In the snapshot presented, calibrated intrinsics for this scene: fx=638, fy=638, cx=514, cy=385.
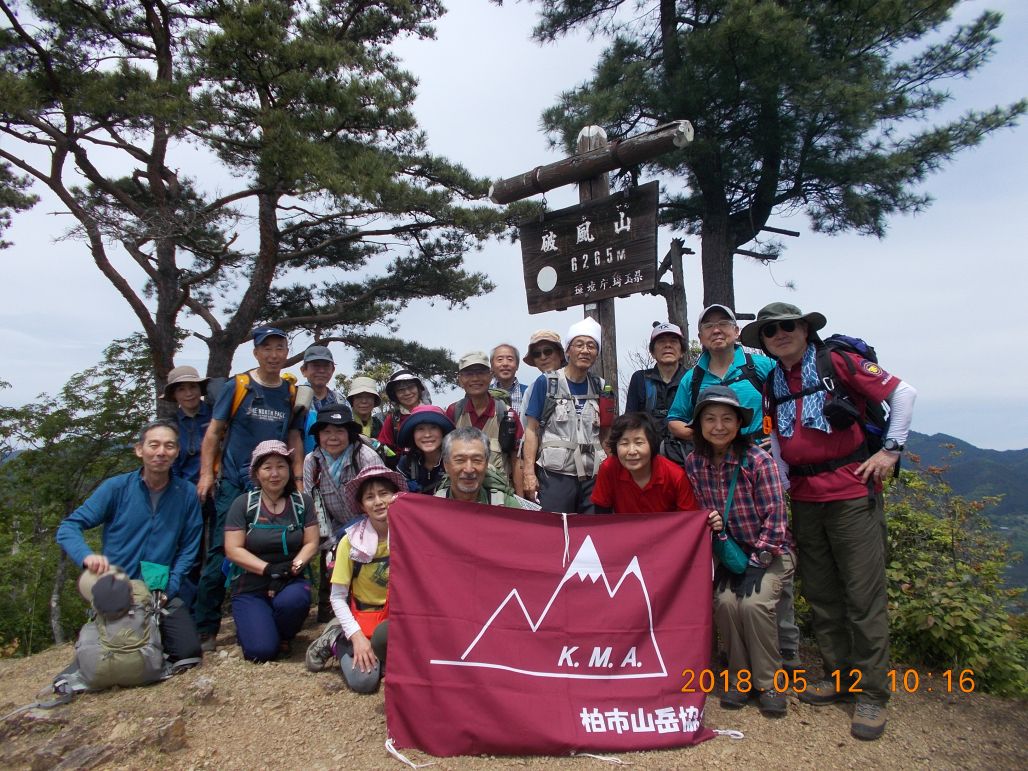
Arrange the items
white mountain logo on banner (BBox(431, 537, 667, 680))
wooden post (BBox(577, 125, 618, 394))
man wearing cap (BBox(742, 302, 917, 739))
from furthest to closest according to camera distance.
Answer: wooden post (BBox(577, 125, 618, 394)) < man wearing cap (BBox(742, 302, 917, 739)) < white mountain logo on banner (BBox(431, 537, 667, 680))

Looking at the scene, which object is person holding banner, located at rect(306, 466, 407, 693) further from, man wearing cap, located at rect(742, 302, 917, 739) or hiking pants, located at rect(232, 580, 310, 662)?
man wearing cap, located at rect(742, 302, 917, 739)

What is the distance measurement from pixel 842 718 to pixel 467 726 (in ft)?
6.55

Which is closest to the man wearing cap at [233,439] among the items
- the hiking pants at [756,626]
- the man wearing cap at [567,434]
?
the man wearing cap at [567,434]

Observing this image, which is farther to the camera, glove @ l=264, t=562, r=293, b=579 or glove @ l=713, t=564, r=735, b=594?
glove @ l=264, t=562, r=293, b=579

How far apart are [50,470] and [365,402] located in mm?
8621

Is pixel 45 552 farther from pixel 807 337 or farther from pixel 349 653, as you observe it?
pixel 807 337

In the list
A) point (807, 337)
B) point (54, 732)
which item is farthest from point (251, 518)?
point (807, 337)

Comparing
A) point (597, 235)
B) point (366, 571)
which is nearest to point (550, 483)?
point (366, 571)

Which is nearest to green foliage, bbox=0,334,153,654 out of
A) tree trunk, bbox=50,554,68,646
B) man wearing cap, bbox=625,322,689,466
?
tree trunk, bbox=50,554,68,646

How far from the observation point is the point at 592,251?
5727mm

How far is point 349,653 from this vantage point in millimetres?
3859

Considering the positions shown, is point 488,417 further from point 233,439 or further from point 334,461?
point 233,439

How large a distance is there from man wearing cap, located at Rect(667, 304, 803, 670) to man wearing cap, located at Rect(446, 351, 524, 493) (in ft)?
3.81

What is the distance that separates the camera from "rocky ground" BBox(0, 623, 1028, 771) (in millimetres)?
2994
